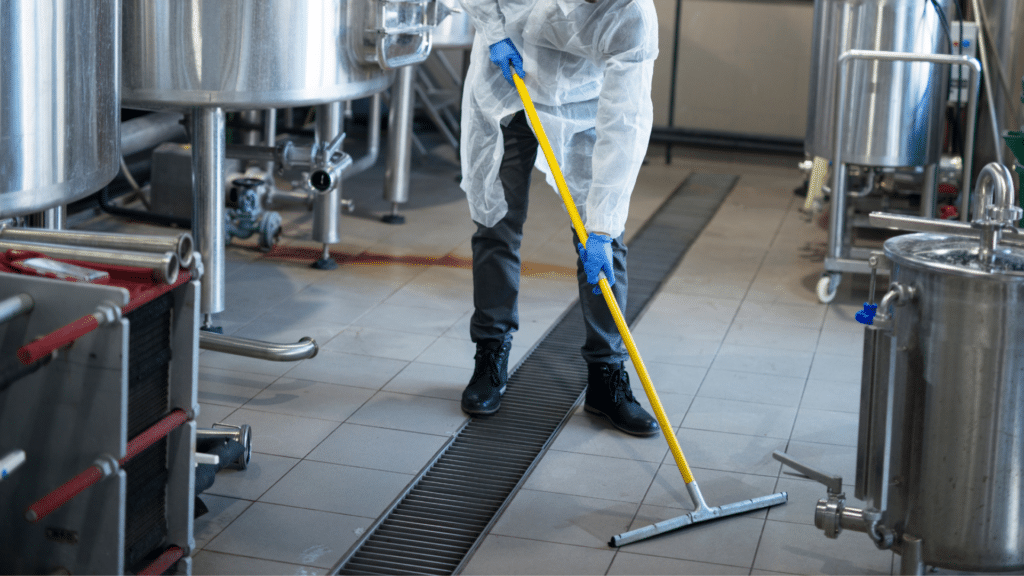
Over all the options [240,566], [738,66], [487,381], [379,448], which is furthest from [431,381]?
[738,66]

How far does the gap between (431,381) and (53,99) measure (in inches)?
49.4

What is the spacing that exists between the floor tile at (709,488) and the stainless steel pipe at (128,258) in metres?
1.07

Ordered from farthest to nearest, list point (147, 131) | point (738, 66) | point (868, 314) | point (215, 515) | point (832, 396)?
point (738, 66) < point (147, 131) < point (832, 396) < point (215, 515) < point (868, 314)

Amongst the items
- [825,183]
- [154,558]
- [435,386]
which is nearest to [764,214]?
[825,183]

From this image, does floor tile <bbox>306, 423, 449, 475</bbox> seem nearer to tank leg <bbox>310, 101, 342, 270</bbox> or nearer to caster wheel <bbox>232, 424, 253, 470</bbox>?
caster wheel <bbox>232, 424, 253, 470</bbox>

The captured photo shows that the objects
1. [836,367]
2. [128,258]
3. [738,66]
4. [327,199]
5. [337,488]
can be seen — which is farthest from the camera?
[738,66]

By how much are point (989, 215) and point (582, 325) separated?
5.44 feet

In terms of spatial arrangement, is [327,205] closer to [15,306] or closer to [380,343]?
[380,343]

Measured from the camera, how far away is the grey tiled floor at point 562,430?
1.95m

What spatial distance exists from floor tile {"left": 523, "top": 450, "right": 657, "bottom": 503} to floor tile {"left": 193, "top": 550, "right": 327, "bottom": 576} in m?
0.54

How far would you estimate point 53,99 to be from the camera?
173 centimetres

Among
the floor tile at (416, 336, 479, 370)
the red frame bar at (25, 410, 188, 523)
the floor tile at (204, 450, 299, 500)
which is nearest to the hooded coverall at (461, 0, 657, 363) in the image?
the floor tile at (416, 336, 479, 370)

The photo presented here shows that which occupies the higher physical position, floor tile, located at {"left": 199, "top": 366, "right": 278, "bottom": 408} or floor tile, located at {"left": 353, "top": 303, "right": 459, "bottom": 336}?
floor tile, located at {"left": 353, "top": 303, "right": 459, "bottom": 336}

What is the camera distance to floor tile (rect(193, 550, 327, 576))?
182 cm
